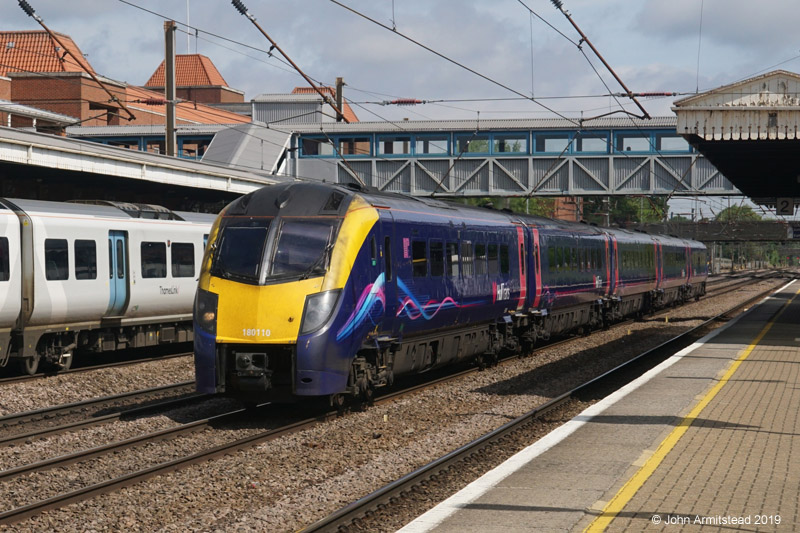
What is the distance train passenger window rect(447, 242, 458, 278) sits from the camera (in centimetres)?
1684

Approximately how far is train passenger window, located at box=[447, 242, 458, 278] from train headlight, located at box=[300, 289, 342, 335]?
446cm

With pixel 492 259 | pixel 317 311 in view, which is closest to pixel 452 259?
pixel 492 259

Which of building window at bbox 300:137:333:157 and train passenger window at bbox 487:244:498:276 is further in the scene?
building window at bbox 300:137:333:157

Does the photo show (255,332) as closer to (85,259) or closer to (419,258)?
(419,258)

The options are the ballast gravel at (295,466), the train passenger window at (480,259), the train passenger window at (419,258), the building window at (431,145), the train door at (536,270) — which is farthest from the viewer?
the building window at (431,145)

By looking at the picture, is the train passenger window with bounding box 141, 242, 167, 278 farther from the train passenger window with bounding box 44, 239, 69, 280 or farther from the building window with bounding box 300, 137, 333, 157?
the building window with bounding box 300, 137, 333, 157

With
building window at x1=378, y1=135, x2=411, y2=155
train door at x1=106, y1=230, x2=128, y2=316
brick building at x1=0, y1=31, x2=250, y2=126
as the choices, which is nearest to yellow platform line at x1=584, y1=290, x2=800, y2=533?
train door at x1=106, y1=230, x2=128, y2=316

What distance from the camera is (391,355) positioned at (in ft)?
48.6

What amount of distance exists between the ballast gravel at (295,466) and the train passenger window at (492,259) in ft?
7.58

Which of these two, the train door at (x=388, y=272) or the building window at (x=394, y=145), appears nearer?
the train door at (x=388, y=272)

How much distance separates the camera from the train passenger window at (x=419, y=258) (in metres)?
15.4

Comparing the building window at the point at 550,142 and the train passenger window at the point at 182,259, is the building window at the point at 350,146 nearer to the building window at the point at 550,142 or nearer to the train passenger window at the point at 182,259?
the building window at the point at 550,142

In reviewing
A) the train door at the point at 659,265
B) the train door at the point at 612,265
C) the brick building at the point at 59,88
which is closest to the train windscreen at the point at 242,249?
the train door at the point at 612,265

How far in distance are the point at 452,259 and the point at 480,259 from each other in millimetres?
1671
